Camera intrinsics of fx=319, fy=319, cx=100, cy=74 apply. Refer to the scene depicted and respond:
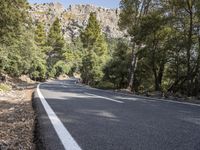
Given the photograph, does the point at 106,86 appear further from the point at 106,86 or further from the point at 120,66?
the point at 120,66

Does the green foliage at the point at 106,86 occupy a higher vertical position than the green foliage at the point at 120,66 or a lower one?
lower

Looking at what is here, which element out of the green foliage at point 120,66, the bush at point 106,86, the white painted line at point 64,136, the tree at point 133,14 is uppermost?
the tree at point 133,14

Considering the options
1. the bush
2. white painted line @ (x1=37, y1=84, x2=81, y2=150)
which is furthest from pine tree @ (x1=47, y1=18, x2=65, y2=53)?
white painted line @ (x1=37, y1=84, x2=81, y2=150)

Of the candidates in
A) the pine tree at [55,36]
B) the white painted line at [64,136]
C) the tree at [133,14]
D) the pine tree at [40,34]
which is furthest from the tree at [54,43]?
the white painted line at [64,136]

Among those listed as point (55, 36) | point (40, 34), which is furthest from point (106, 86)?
point (55, 36)

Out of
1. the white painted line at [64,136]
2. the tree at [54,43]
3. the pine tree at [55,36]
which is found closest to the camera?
the white painted line at [64,136]

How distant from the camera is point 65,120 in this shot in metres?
6.70

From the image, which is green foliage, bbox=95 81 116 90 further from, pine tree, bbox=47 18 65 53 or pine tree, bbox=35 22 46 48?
pine tree, bbox=47 18 65 53

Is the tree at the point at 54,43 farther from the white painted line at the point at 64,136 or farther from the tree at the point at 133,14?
the white painted line at the point at 64,136

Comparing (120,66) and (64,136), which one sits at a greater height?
(120,66)

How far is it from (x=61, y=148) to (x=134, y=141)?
1015mm

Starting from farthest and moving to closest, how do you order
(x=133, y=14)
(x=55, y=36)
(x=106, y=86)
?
(x=55, y=36)
(x=106, y=86)
(x=133, y=14)

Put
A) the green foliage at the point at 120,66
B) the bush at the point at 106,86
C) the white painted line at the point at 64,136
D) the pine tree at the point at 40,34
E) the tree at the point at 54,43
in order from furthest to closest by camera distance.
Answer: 1. the tree at the point at 54,43
2. the pine tree at the point at 40,34
3. the bush at the point at 106,86
4. the green foliage at the point at 120,66
5. the white painted line at the point at 64,136

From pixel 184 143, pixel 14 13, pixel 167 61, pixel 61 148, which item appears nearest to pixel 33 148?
pixel 61 148
